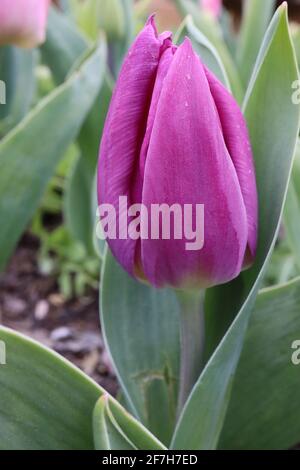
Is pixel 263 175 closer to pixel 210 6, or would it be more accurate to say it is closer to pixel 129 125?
pixel 129 125

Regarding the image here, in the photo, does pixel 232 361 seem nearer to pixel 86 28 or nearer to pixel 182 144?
pixel 182 144

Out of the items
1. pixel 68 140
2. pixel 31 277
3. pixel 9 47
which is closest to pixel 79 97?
pixel 68 140

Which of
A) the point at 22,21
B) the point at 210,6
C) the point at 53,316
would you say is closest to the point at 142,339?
the point at 22,21

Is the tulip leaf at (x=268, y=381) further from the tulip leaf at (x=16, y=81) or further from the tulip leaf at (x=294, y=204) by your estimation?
the tulip leaf at (x=16, y=81)

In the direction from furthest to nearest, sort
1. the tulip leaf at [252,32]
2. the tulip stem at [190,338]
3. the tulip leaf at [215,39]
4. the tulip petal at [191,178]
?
the tulip leaf at [252,32]
the tulip leaf at [215,39]
the tulip stem at [190,338]
the tulip petal at [191,178]

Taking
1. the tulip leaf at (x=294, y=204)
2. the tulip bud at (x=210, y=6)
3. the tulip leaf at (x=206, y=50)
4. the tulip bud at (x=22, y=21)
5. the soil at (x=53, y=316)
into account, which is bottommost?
the soil at (x=53, y=316)

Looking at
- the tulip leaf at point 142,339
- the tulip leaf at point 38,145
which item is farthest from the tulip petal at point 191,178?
the tulip leaf at point 38,145

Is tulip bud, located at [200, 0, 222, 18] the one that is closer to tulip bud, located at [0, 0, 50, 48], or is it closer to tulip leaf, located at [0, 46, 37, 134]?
tulip leaf, located at [0, 46, 37, 134]
